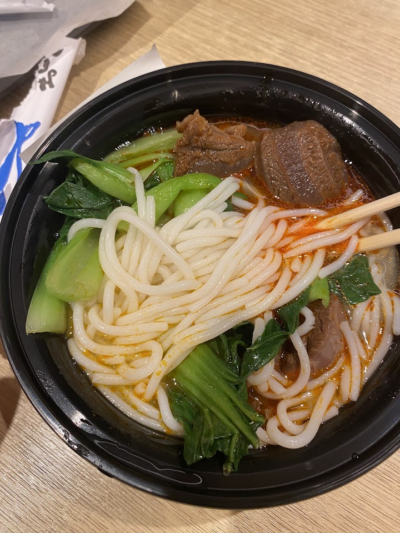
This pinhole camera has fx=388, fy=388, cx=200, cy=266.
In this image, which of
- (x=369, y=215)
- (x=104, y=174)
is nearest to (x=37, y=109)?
(x=104, y=174)

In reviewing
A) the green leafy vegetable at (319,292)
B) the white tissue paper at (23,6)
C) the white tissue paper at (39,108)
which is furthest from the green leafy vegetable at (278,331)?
the white tissue paper at (23,6)

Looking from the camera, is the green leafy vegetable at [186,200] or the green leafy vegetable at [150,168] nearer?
the green leafy vegetable at [186,200]

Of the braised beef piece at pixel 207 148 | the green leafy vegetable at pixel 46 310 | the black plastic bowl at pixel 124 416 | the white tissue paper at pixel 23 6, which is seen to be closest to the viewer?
the black plastic bowl at pixel 124 416

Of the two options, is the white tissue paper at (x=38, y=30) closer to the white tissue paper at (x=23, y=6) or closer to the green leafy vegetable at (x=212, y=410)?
the white tissue paper at (x=23, y=6)

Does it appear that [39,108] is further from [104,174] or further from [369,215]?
Result: [369,215]

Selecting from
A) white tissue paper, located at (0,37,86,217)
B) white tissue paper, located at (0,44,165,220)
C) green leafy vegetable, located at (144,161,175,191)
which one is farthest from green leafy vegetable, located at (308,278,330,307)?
white tissue paper, located at (0,37,86,217)

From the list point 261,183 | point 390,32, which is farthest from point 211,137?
point 390,32
